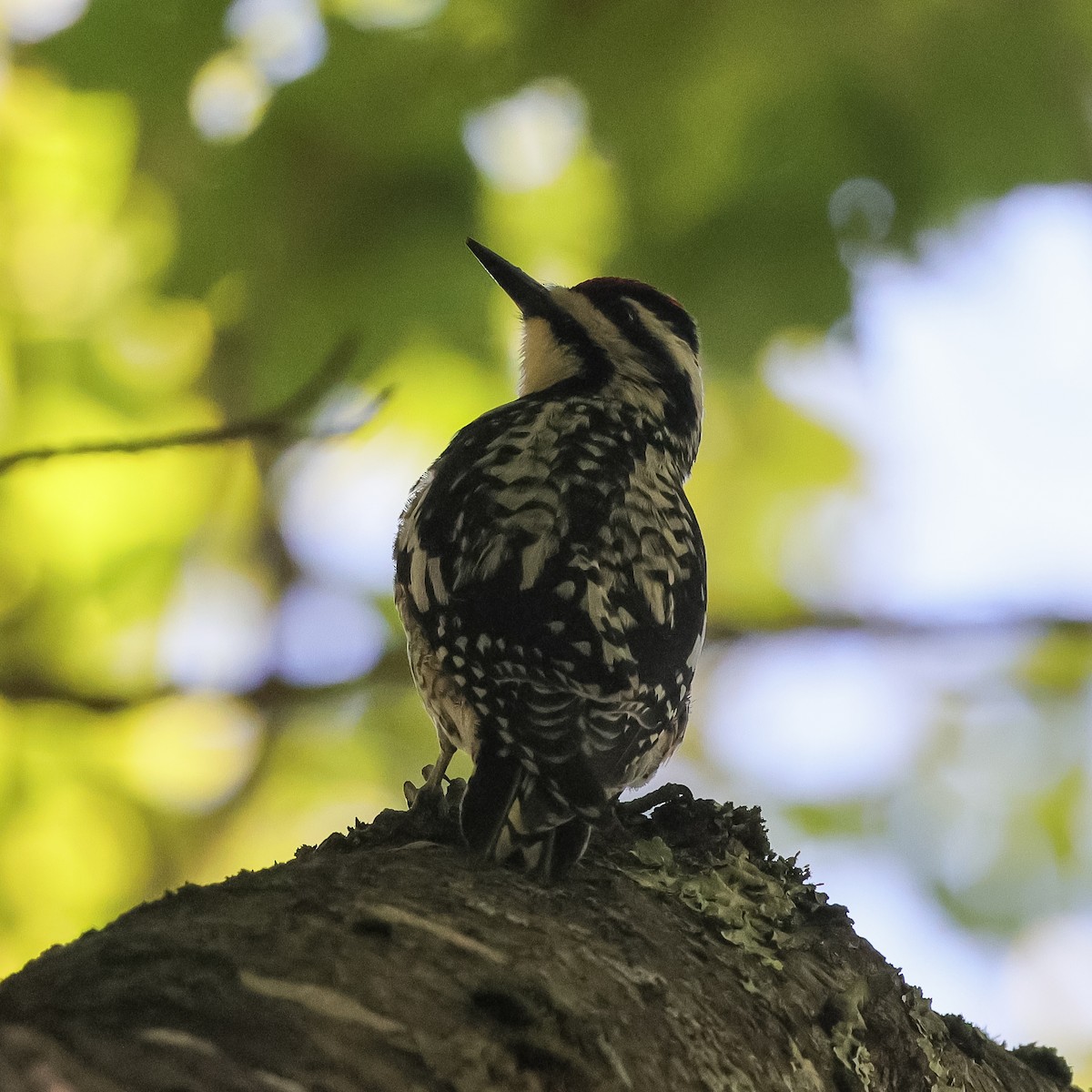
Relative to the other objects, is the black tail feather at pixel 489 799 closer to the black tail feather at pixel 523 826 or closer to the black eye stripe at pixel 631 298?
the black tail feather at pixel 523 826

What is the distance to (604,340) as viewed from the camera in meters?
4.07

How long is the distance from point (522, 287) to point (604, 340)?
0.33 metres

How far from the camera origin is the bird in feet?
7.73

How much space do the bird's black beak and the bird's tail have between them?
210 cm

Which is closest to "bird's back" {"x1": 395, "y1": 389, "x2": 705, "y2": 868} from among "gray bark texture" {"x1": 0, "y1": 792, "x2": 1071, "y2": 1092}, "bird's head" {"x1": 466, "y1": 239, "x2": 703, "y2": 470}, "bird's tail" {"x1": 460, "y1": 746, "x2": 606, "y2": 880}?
"bird's tail" {"x1": 460, "y1": 746, "x2": 606, "y2": 880}

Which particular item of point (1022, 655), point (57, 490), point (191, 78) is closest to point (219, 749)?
point (57, 490)

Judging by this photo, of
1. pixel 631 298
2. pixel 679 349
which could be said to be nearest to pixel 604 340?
pixel 631 298

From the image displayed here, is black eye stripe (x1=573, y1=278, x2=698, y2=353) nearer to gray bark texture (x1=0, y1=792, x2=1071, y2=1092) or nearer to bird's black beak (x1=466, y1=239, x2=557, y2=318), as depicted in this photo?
bird's black beak (x1=466, y1=239, x2=557, y2=318)

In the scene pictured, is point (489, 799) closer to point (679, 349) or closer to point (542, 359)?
point (542, 359)

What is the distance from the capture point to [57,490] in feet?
17.9

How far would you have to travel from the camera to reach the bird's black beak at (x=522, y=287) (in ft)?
13.4

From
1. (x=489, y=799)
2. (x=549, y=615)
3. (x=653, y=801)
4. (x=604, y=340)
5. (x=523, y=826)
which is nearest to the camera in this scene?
(x=523, y=826)

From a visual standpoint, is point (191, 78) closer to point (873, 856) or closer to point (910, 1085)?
point (910, 1085)

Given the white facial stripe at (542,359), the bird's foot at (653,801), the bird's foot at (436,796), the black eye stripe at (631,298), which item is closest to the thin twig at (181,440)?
the bird's foot at (436,796)
